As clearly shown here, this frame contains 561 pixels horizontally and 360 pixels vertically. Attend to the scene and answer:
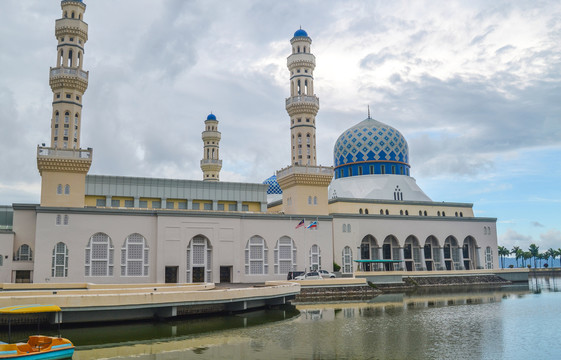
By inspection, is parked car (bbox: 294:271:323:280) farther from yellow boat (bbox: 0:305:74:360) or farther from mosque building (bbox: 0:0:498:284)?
yellow boat (bbox: 0:305:74:360)

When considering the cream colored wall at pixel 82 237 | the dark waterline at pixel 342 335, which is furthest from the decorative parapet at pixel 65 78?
the dark waterline at pixel 342 335

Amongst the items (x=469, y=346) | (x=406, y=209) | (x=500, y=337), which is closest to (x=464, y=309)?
(x=500, y=337)

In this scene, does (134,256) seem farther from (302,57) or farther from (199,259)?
(302,57)

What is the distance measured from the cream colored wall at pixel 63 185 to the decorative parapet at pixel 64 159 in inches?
17.8

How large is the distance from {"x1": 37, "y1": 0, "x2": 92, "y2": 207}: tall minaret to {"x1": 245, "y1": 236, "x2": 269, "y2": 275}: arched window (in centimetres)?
1396

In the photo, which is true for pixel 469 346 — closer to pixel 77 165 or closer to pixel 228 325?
pixel 228 325

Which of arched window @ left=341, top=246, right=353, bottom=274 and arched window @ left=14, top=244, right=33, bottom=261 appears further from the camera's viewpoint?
arched window @ left=341, top=246, right=353, bottom=274

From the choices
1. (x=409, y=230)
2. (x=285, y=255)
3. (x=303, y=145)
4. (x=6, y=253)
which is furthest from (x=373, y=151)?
(x=6, y=253)

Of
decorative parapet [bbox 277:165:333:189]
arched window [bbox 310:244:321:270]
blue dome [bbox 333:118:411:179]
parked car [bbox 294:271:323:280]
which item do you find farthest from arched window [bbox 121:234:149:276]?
blue dome [bbox 333:118:411:179]

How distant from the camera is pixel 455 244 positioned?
57281 mm

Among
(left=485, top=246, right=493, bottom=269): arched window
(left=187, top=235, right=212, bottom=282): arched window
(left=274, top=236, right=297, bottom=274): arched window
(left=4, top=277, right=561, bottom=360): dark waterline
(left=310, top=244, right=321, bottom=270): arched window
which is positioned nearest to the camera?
(left=4, top=277, right=561, bottom=360): dark waterline

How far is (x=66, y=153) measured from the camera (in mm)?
39312

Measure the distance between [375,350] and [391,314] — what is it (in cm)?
1018

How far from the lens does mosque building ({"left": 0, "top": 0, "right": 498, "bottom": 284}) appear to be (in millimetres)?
38250
